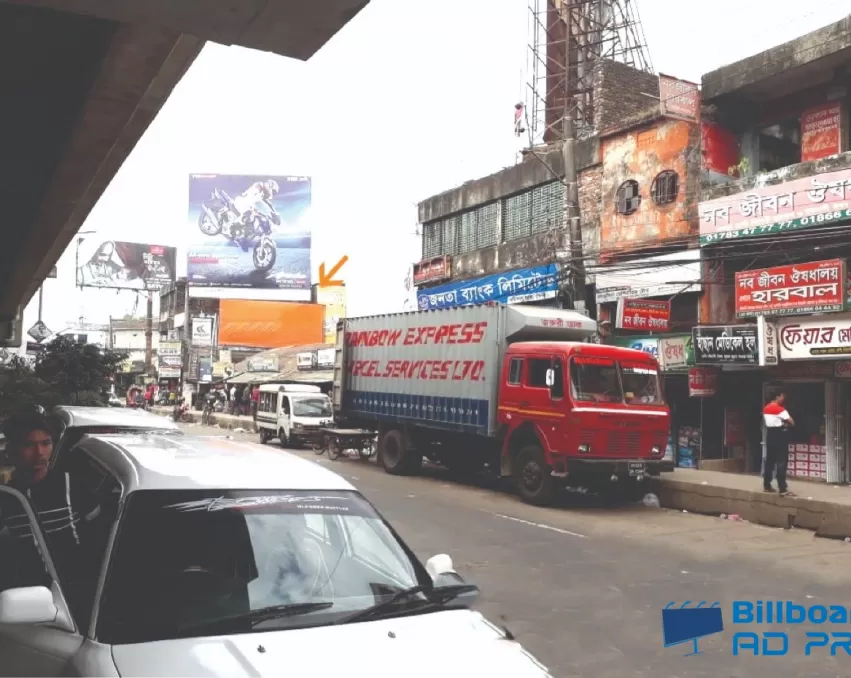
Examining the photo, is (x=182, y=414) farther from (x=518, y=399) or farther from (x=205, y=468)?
(x=205, y=468)

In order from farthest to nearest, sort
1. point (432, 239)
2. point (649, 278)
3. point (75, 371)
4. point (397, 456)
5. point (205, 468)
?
1. point (432, 239)
2. point (649, 278)
3. point (75, 371)
4. point (397, 456)
5. point (205, 468)

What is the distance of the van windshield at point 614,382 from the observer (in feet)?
42.5

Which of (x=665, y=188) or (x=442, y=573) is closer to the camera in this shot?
(x=442, y=573)

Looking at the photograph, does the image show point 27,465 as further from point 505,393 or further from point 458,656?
point 505,393

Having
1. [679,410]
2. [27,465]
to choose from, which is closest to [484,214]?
[679,410]

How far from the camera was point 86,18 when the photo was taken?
17.5 feet

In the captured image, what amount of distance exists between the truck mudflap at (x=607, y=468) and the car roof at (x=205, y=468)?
905 cm

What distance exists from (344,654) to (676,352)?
16.8 meters

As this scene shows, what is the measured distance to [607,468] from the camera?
41.3 feet

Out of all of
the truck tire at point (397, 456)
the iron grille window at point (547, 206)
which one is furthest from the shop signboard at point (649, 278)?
the truck tire at point (397, 456)

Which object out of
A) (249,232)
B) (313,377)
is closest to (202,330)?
(249,232)

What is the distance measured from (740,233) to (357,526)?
48.6 feet

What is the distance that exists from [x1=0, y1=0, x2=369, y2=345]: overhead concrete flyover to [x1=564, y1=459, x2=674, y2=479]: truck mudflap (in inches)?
319

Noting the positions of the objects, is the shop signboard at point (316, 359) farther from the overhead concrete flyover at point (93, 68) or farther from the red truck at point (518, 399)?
the overhead concrete flyover at point (93, 68)
